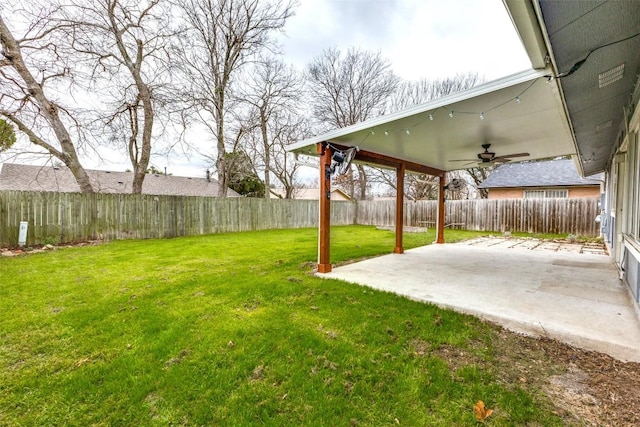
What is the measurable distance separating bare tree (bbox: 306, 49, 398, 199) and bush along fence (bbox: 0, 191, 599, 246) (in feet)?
18.8

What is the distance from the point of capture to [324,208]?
4.44m

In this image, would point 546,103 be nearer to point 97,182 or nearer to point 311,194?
point 97,182

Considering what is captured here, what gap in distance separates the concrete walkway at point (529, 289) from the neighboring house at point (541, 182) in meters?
8.85

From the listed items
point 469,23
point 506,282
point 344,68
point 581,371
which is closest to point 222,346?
point 581,371

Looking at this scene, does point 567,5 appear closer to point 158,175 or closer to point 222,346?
point 222,346

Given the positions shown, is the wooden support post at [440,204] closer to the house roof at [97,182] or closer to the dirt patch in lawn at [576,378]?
the dirt patch in lawn at [576,378]

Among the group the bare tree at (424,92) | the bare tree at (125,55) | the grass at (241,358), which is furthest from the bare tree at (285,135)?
the grass at (241,358)

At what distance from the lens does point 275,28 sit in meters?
11.5

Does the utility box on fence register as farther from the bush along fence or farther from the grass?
the grass

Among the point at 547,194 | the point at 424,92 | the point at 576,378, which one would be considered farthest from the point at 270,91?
the point at 547,194

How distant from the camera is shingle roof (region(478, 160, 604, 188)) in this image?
504 inches

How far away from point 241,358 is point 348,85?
1673 cm

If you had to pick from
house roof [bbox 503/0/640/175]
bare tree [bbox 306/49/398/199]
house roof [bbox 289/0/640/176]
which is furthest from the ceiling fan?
bare tree [bbox 306/49/398/199]

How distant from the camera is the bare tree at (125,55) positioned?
7.84 meters
